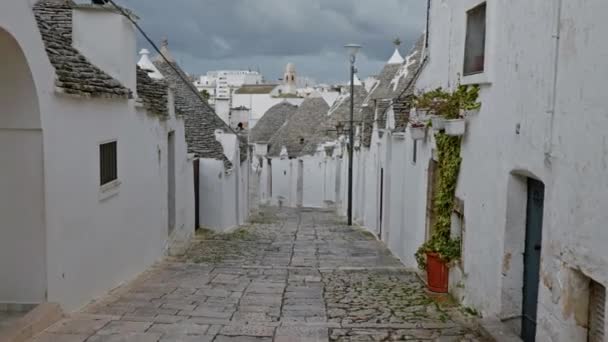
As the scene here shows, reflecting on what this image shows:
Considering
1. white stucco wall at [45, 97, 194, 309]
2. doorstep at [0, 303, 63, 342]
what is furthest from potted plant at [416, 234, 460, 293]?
doorstep at [0, 303, 63, 342]

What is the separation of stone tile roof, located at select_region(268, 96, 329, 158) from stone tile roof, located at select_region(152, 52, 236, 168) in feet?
67.7

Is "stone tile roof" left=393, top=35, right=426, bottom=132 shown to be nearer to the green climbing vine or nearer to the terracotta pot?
the green climbing vine

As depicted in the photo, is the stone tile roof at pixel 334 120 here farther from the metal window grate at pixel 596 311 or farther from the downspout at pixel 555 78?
the metal window grate at pixel 596 311

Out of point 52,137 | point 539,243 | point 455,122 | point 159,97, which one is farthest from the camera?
point 159,97

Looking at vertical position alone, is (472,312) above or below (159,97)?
below

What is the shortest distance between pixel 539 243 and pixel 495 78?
2.05 metres

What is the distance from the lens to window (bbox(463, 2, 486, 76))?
8.48 metres

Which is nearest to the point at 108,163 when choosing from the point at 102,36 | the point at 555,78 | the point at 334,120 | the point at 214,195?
the point at 102,36

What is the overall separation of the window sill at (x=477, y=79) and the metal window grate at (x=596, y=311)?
130 inches

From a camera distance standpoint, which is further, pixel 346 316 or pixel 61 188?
pixel 346 316

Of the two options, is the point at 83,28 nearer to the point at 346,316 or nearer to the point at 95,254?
the point at 95,254

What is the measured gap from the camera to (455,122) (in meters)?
8.66

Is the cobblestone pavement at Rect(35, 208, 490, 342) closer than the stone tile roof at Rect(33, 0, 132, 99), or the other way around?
the cobblestone pavement at Rect(35, 208, 490, 342)

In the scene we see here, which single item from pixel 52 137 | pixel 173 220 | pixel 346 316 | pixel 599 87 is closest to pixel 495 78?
pixel 599 87
